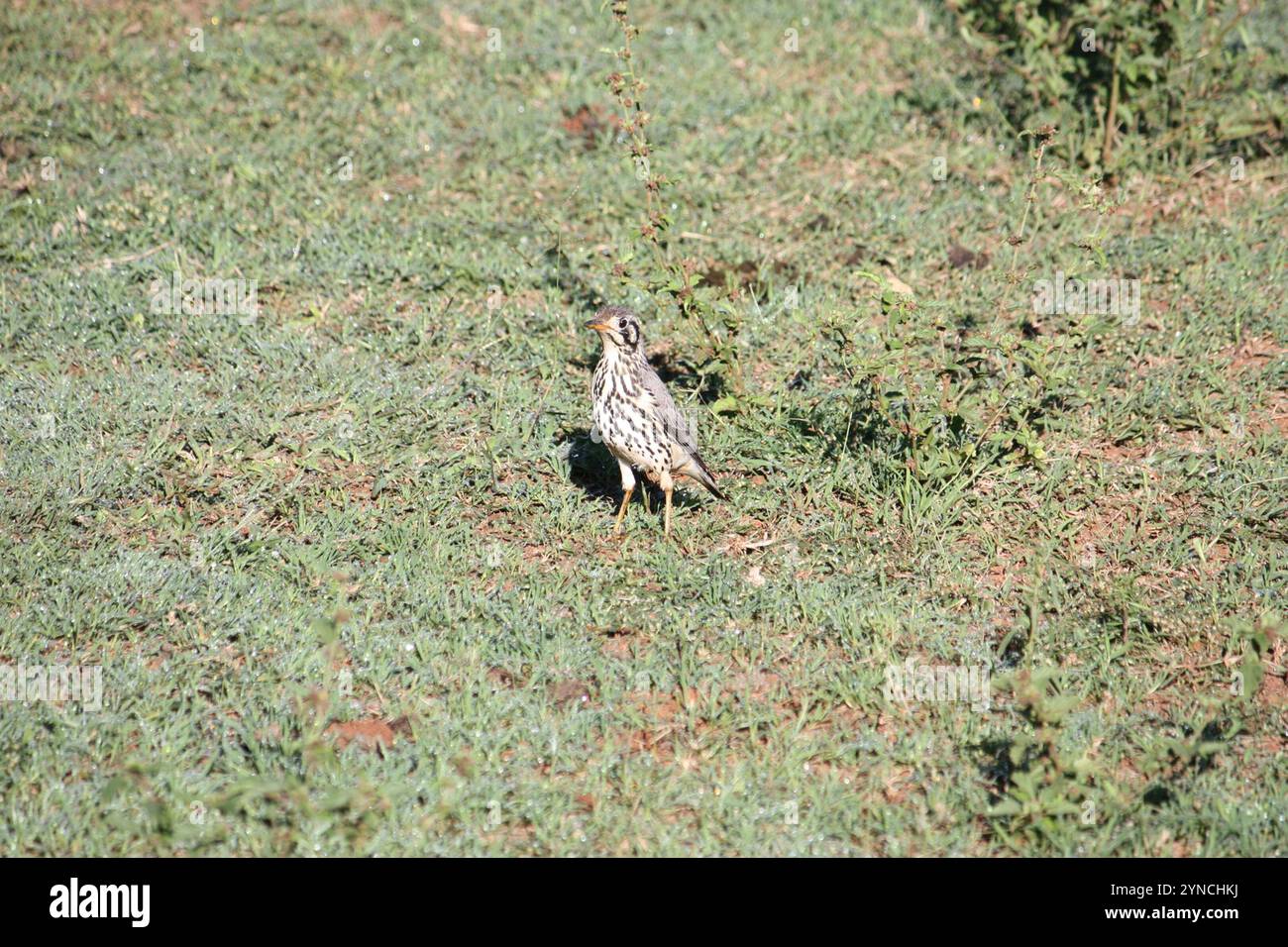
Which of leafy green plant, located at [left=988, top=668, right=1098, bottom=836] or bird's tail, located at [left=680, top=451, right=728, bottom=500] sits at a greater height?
bird's tail, located at [left=680, top=451, right=728, bottom=500]

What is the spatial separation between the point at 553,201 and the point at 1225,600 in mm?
5503

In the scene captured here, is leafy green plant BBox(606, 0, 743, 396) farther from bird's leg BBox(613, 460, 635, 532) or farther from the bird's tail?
bird's leg BBox(613, 460, 635, 532)

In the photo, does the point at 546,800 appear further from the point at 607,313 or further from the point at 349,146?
the point at 349,146

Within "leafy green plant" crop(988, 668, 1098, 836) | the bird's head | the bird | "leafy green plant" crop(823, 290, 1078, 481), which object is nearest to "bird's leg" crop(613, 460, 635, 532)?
the bird

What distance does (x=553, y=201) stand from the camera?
388 inches

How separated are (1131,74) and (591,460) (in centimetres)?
499

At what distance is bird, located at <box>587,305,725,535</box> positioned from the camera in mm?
6977

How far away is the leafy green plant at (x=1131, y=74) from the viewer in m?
9.39

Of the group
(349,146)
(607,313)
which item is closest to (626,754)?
(607,313)

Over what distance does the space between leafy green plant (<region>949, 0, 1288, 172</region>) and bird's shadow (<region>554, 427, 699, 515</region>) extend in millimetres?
4448

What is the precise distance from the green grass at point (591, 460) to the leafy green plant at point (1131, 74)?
1.20ft

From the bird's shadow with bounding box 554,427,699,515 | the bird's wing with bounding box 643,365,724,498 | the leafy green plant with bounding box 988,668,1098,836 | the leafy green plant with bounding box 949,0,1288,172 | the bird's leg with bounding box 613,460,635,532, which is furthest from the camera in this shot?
the leafy green plant with bounding box 949,0,1288,172

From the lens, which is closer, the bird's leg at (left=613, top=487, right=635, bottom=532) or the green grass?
the green grass

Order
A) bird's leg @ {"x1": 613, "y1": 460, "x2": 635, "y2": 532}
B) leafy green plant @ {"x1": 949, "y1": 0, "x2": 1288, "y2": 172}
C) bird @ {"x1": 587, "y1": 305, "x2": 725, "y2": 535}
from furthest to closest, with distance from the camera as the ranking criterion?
leafy green plant @ {"x1": 949, "y1": 0, "x2": 1288, "y2": 172}
bird's leg @ {"x1": 613, "y1": 460, "x2": 635, "y2": 532}
bird @ {"x1": 587, "y1": 305, "x2": 725, "y2": 535}
